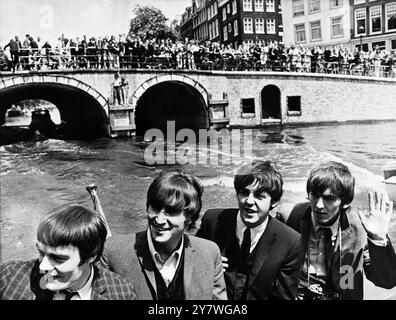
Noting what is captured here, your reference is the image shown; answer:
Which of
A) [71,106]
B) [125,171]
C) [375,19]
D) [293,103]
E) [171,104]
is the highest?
[375,19]

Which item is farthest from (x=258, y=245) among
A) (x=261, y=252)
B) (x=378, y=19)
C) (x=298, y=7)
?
(x=378, y=19)

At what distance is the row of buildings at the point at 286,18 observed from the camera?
4.84 metres

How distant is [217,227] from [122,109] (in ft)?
37.0

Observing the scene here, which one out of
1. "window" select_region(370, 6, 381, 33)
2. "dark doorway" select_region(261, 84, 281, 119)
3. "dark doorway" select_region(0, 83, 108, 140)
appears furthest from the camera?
"dark doorway" select_region(261, 84, 281, 119)

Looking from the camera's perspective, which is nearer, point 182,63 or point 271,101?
point 182,63

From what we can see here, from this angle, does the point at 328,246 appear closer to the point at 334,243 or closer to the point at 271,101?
the point at 334,243

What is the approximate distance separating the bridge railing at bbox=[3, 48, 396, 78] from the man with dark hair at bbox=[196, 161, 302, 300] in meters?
9.85

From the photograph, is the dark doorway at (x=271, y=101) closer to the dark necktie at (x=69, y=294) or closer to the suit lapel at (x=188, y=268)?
the suit lapel at (x=188, y=268)

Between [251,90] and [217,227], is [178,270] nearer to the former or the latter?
[217,227]

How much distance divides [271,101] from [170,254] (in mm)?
14118

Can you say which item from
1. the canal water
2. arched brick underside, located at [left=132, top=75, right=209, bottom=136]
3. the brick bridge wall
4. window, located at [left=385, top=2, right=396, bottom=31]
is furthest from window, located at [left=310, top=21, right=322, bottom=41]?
arched brick underside, located at [left=132, top=75, right=209, bottom=136]

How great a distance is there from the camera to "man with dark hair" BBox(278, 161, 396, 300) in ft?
5.25

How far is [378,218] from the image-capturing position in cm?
150

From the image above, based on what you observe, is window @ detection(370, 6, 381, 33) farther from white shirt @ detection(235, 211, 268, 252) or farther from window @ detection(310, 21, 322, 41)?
white shirt @ detection(235, 211, 268, 252)
